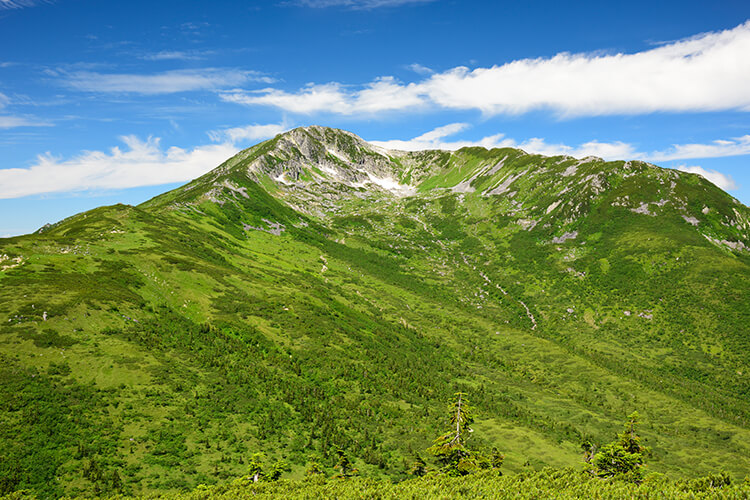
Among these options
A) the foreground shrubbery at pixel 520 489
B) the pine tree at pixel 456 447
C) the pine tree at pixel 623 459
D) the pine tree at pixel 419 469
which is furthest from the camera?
the pine tree at pixel 419 469

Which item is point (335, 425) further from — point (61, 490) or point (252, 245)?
point (252, 245)

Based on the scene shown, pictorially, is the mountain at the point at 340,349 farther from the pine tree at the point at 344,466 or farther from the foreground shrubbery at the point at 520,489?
the foreground shrubbery at the point at 520,489

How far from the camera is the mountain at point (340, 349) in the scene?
1487 inches

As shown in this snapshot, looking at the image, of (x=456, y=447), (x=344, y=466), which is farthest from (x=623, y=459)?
(x=344, y=466)

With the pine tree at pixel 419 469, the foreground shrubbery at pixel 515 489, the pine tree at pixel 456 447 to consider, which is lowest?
the pine tree at pixel 419 469

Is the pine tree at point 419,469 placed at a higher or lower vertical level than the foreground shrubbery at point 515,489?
lower

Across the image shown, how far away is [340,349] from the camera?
77750 millimetres

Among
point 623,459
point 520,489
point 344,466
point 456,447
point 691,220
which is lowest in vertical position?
point 344,466

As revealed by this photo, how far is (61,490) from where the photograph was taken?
1113 inches

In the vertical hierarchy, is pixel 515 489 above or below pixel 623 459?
above

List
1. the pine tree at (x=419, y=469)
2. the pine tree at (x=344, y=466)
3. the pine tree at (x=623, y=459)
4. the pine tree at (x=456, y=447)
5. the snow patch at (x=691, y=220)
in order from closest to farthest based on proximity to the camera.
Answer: the pine tree at (x=456, y=447), the pine tree at (x=623, y=459), the pine tree at (x=344, y=466), the pine tree at (x=419, y=469), the snow patch at (x=691, y=220)

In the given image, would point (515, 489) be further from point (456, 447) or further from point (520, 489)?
point (456, 447)

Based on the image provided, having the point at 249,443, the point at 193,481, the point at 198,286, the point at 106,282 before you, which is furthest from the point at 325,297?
the point at 193,481

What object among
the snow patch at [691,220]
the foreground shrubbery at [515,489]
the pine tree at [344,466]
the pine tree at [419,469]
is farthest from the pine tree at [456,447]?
the snow patch at [691,220]
